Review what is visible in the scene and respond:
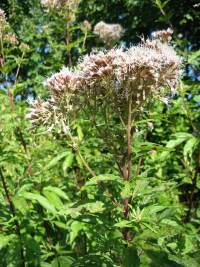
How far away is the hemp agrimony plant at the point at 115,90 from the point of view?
8.02 ft

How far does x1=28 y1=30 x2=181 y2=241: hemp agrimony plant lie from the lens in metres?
2.45

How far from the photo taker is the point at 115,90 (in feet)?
8.17

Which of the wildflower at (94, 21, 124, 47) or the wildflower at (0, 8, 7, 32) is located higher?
the wildflower at (94, 21, 124, 47)

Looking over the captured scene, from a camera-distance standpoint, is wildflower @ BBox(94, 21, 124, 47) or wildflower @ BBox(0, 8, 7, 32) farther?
wildflower @ BBox(94, 21, 124, 47)

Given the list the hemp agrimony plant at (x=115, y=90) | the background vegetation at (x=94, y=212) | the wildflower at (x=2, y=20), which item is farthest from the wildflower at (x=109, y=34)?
the hemp agrimony plant at (x=115, y=90)

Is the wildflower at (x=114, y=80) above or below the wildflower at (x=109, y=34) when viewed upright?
below

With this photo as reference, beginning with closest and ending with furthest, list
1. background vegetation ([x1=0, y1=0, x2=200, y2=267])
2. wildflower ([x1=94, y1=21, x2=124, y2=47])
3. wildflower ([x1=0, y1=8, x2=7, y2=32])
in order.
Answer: background vegetation ([x1=0, y1=0, x2=200, y2=267]), wildflower ([x1=0, y1=8, x2=7, y2=32]), wildflower ([x1=94, y1=21, x2=124, y2=47])

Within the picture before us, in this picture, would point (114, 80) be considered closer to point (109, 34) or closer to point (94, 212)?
point (94, 212)

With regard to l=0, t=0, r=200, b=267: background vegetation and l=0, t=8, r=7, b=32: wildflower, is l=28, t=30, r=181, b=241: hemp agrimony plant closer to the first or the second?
l=0, t=0, r=200, b=267: background vegetation

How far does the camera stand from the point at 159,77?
2615mm

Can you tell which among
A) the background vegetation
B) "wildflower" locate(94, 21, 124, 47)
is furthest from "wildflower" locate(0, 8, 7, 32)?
"wildflower" locate(94, 21, 124, 47)

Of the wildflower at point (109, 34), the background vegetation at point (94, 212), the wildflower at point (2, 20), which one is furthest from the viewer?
the wildflower at point (109, 34)

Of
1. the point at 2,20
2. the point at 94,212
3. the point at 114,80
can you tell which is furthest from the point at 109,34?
the point at 94,212

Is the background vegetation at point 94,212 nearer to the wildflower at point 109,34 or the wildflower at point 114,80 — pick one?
the wildflower at point 114,80
